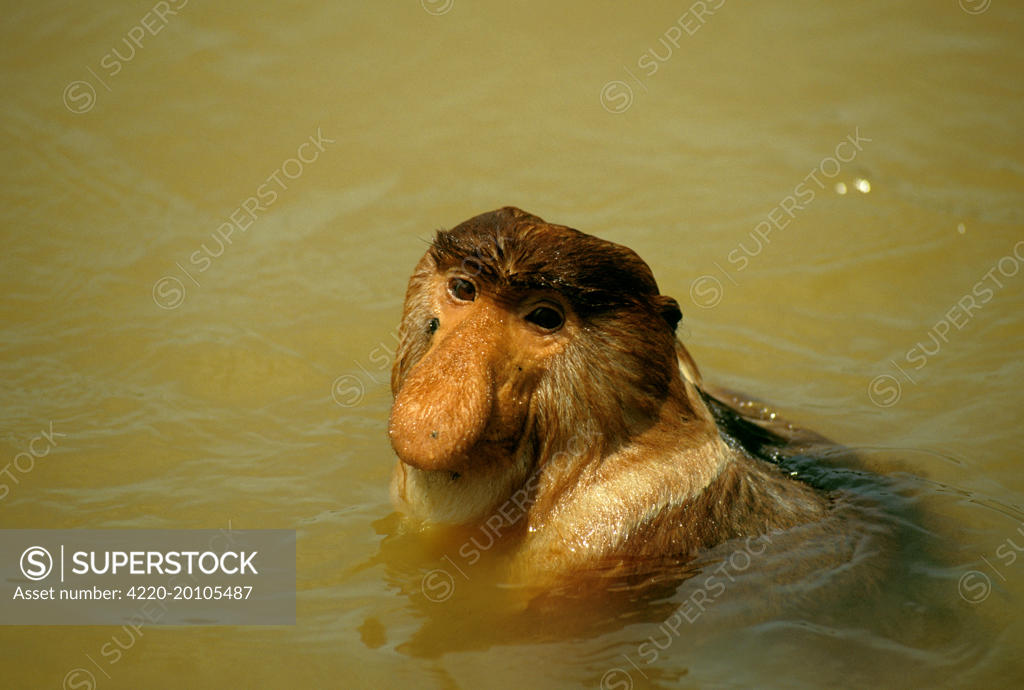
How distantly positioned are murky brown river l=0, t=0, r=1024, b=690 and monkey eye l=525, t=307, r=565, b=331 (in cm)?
125

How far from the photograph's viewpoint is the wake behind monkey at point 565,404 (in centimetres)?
502

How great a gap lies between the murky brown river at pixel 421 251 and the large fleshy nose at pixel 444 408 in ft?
3.34

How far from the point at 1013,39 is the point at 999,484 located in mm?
6156

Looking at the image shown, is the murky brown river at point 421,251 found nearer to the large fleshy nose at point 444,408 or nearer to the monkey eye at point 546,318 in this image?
the large fleshy nose at point 444,408

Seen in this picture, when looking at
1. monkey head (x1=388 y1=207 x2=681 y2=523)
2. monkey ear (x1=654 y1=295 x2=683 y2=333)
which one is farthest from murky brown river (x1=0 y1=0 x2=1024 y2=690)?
monkey ear (x1=654 y1=295 x2=683 y2=333)

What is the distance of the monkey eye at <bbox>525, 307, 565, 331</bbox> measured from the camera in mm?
5152

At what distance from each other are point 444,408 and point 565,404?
661 mm

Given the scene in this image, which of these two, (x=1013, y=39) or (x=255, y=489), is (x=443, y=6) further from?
(x=255, y=489)

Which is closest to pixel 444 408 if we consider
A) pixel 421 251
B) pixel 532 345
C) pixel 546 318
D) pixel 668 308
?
pixel 532 345

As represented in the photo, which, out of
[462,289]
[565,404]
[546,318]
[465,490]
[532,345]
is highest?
[462,289]

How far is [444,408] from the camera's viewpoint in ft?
15.5

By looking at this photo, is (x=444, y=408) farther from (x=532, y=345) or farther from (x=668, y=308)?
(x=668, y=308)

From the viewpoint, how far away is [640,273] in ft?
17.0

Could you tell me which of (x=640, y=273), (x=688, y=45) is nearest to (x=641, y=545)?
(x=640, y=273)
